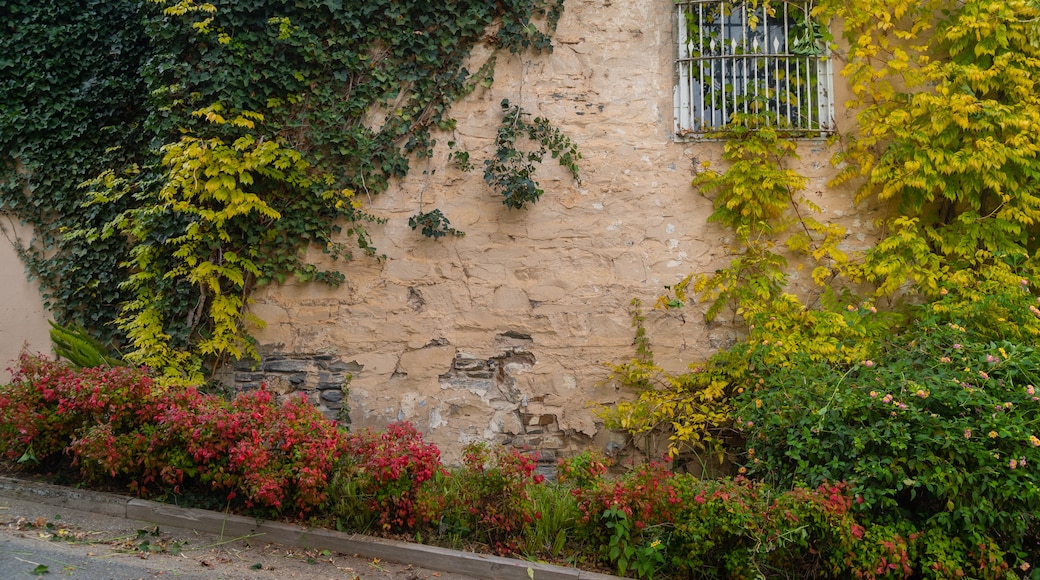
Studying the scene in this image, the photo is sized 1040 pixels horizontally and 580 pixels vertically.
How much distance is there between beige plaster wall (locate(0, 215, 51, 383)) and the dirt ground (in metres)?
2.37

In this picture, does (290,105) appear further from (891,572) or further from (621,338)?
(891,572)

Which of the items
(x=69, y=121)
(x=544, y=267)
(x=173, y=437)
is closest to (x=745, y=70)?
(x=544, y=267)

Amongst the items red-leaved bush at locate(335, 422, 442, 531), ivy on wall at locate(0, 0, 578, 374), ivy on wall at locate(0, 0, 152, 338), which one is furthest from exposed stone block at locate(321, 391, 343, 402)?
ivy on wall at locate(0, 0, 152, 338)

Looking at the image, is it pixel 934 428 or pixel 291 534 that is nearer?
pixel 934 428

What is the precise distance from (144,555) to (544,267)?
10.2 feet

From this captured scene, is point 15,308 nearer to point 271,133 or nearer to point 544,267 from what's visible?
point 271,133

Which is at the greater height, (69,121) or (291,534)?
(69,121)

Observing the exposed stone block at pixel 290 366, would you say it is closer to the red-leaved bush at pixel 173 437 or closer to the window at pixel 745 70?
the red-leaved bush at pixel 173 437

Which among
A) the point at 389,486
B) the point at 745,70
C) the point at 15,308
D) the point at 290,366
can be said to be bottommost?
the point at 389,486

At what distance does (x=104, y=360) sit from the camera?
5355 mm

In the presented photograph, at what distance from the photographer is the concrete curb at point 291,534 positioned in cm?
372

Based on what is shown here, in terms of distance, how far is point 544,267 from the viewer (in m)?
5.43

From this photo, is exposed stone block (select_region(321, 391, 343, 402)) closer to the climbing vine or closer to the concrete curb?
the concrete curb

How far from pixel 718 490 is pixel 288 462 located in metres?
2.33
